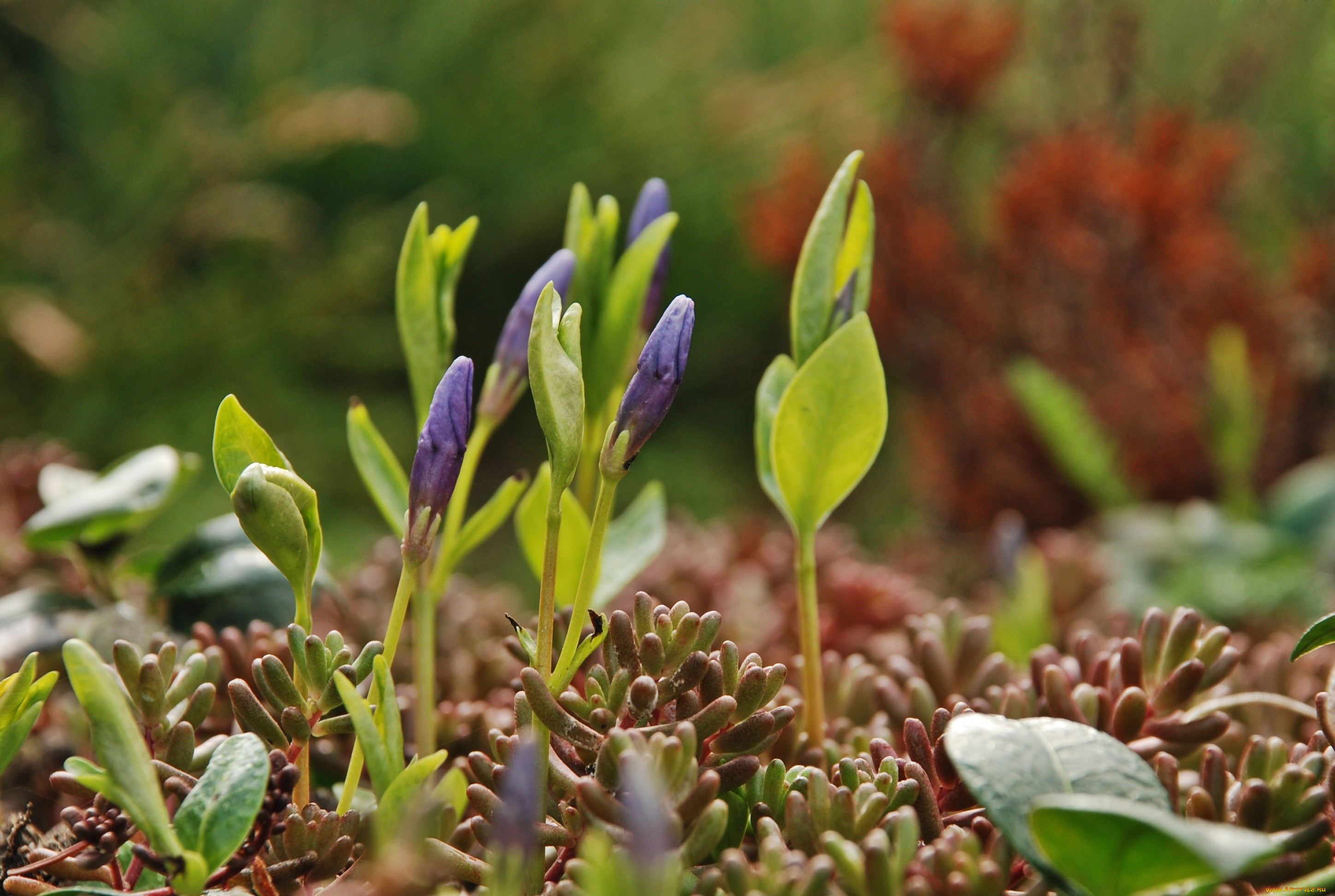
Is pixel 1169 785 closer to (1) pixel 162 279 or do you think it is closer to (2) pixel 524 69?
(1) pixel 162 279

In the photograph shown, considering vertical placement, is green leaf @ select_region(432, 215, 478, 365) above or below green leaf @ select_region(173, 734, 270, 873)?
above

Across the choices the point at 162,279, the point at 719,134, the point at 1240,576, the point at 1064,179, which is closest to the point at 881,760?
the point at 1240,576

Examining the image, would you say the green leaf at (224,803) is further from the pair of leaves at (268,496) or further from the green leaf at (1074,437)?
the green leaf at (1074,437)

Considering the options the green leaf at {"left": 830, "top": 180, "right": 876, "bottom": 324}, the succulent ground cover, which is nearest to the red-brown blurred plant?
the succulent ground cover

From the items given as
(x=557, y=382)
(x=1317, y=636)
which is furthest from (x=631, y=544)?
(x=1317, y=636)

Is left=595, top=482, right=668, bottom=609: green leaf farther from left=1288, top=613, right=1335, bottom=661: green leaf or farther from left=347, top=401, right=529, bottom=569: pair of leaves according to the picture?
left=1288, top=613, right=1335, bottom=661: green leaf

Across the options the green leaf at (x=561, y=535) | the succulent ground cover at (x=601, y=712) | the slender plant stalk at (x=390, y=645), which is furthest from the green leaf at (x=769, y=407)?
the slender plant stalk at (x=390, y=645)
